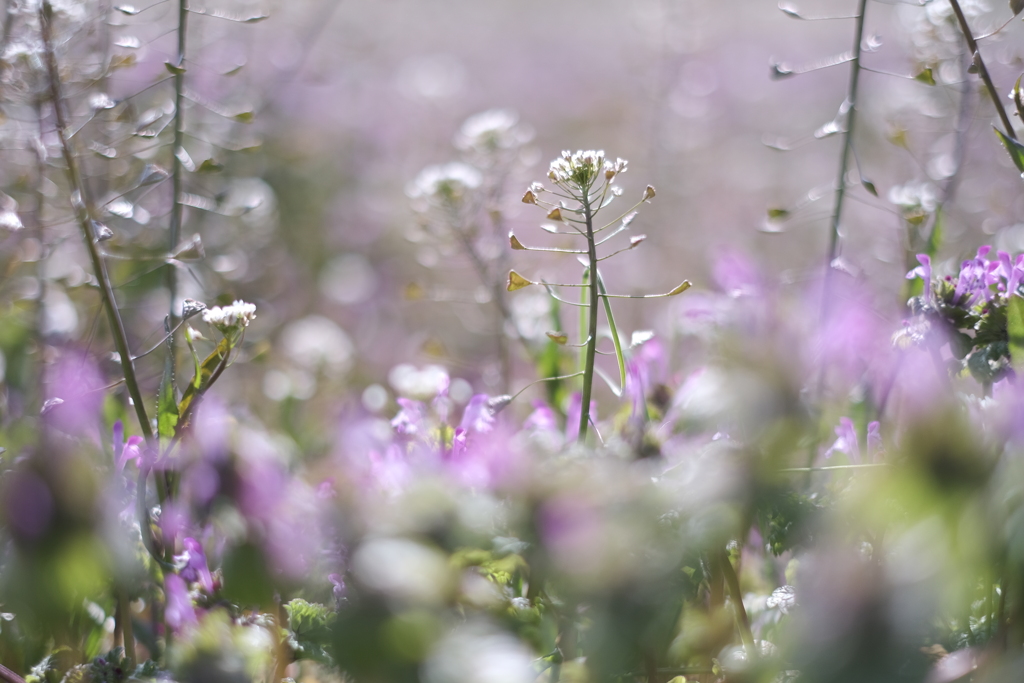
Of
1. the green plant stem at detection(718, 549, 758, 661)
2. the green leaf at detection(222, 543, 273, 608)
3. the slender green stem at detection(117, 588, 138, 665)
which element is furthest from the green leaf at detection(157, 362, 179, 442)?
the green plant stem at detection(718, 549, 758, 661)

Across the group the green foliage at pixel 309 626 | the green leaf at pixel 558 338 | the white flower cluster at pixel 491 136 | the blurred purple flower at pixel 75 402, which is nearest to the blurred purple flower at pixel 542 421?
the green leaf at pixel 558 338

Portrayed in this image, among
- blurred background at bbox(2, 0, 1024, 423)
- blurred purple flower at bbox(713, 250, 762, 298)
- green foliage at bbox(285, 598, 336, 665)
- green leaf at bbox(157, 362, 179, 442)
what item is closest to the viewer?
green foliage at bbox(285, 598, 336, 665)

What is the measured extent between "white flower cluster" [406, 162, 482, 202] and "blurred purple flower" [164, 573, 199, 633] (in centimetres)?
71

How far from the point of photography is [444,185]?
3.83 ft

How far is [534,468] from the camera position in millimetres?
430

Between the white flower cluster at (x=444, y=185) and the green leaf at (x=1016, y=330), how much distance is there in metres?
0.79

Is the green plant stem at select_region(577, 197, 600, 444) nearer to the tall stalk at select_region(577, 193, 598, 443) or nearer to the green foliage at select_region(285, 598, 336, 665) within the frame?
the tall stalk at select_region(577, 193, 598, 443)

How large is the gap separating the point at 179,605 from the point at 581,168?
40 centimetres

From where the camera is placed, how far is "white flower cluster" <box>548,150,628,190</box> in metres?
0.53

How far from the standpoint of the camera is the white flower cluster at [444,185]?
1.16 meters

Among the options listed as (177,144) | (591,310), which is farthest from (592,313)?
(177,144)

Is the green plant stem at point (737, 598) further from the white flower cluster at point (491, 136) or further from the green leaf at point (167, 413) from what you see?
the white flower cluster at point (491, 136)

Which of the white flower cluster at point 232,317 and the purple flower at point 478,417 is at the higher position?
the white flower cluster at point 232,317

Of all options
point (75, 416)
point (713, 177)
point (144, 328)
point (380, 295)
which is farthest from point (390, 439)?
point (713, 177)
